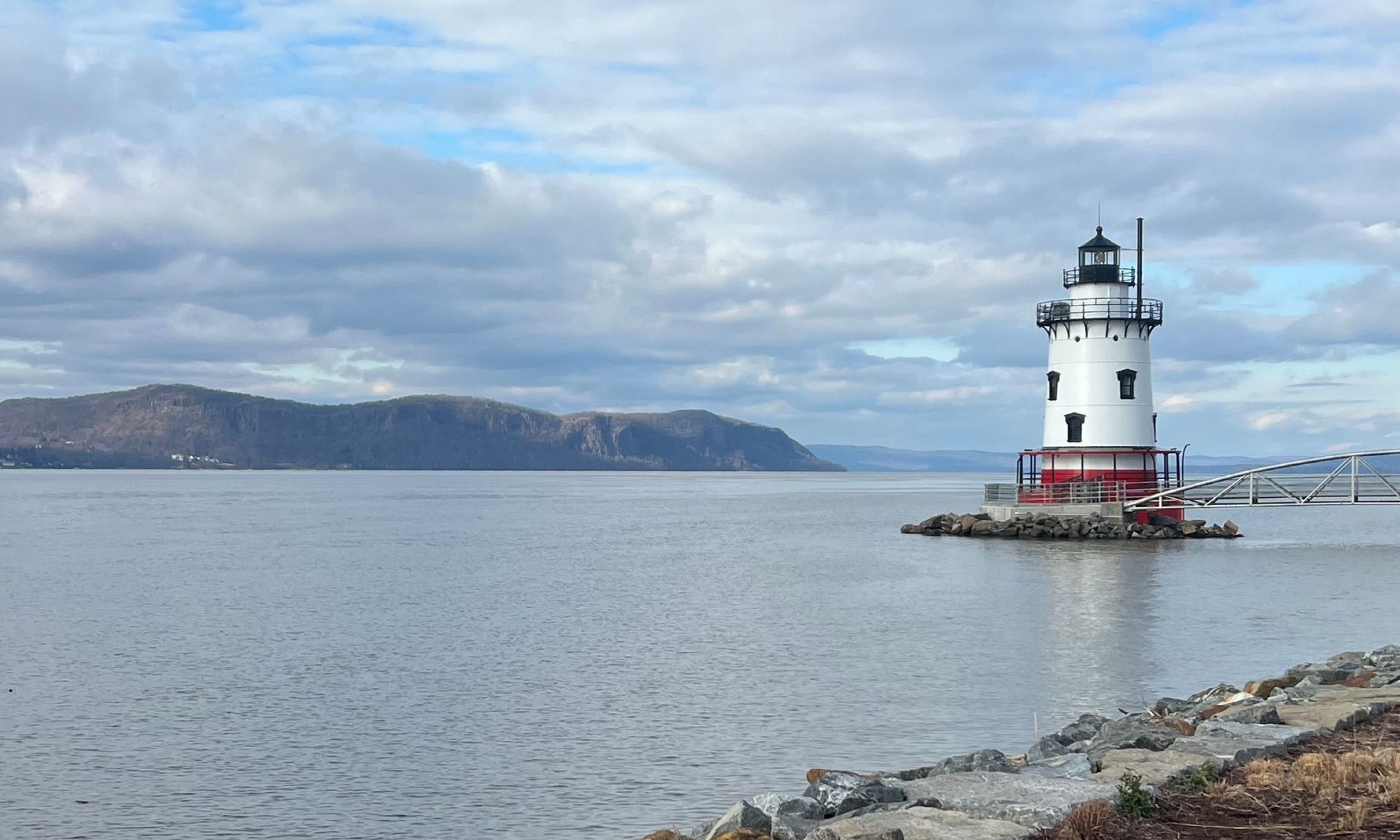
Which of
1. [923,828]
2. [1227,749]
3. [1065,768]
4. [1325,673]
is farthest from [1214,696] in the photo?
[923,828]

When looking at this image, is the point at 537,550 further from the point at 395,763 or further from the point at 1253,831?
the point at 1253,831

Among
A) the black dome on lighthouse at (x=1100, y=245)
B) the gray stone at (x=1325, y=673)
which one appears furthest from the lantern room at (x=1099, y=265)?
the gray stone at (x=1325, y=673)

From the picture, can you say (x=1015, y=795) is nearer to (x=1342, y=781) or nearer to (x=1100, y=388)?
(x=1342, y=781)

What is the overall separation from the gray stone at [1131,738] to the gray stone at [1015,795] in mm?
1231

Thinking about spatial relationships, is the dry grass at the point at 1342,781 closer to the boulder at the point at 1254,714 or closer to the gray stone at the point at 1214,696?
the boulder at the point at 1254,714

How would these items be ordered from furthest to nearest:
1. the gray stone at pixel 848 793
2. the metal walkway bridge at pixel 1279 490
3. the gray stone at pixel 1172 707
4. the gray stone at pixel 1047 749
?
1. the metal walkway bridge at pixel 1279 490
2. the gray stone at pixel 1172 707
3. the gray stone at pixel 1047 749
4. the gray stone at pixel 848 793

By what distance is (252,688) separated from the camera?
69.5 feet

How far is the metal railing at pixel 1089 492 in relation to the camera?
5181cm

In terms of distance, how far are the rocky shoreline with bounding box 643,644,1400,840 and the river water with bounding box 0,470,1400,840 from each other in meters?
3.23

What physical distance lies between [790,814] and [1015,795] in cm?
175

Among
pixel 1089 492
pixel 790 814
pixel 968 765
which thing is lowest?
pixel 968 765

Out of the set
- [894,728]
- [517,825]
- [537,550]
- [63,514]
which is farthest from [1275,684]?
[63,514]

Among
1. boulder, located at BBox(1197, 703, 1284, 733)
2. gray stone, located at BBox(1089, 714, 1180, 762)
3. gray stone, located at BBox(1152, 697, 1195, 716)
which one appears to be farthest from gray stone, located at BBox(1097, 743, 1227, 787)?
gray stone, located at BBox(1152, 697, 1195, 716)

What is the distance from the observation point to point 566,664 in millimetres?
23828
